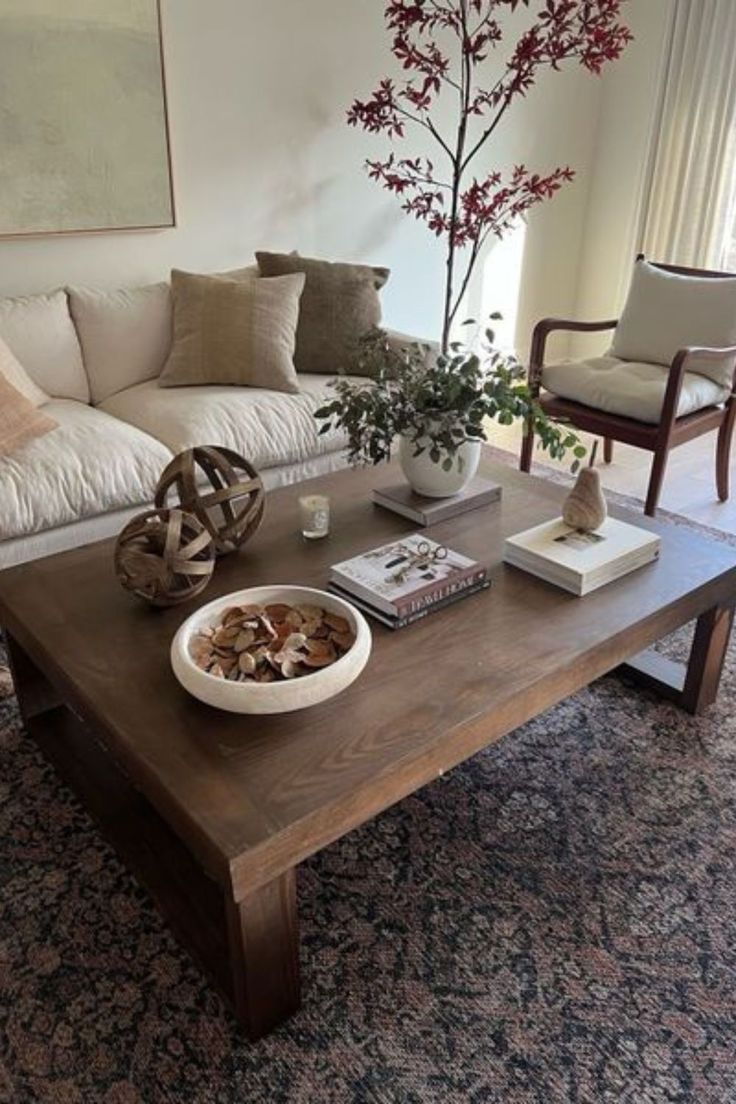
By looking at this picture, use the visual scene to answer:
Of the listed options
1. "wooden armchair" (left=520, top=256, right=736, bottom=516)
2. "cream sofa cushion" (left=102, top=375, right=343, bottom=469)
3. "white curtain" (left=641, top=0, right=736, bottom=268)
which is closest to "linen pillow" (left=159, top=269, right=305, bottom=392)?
"cream sofa cushion" (left=102, top=375, right=343, bottom=469)

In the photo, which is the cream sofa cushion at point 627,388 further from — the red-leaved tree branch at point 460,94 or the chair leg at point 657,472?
the red-leaved tree branch at point 460,94

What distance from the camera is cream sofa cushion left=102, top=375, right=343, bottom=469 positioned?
2676mm

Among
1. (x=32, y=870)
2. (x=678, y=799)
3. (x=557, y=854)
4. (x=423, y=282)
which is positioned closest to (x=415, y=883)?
(x=557, y=854)

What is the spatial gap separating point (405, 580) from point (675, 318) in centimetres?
213

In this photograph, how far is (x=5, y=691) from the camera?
83.4 inches

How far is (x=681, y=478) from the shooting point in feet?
11.6

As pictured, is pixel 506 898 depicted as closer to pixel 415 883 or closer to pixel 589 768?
pixel 415 883

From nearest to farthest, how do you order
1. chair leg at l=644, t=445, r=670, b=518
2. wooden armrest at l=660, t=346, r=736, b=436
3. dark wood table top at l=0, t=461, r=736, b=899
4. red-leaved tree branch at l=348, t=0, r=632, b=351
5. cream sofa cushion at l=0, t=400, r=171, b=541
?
dark wood table top at l=0, t=461, r=736, b=899, cream sofa cushion at l=0, t=400, r=171, b=541, wooden armrest at l=660, t=346, r=736, b=436, chair leg at l=644, t=445, r=670, b=518, red-leaved tree branch at l=348, t=0, r=632, b=351

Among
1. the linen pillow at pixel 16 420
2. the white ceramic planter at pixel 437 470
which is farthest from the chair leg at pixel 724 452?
the linen pillow at pixel 16 420

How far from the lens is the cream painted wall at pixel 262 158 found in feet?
10.4

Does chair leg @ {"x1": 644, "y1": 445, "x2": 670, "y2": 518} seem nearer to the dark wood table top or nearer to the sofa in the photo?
the dark wood table top

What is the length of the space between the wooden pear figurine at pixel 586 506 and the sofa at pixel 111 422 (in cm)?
120

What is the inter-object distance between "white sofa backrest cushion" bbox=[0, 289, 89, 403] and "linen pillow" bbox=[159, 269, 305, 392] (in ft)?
0.97

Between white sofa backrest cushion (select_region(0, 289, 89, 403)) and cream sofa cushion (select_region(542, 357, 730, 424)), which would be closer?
white sofa backrest cushion (select_region(0, 289, 89, 403))
